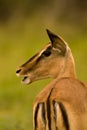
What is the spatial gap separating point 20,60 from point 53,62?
29.2 feet

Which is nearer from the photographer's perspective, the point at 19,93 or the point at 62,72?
the point at 62,72

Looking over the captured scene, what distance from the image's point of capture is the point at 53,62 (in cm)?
735

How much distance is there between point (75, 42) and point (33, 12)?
3.25 metres

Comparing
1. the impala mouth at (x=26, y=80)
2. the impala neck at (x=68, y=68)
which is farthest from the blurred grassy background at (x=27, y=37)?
the impala neck at (x=68, y=68)

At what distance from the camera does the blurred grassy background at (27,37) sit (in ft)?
43.4

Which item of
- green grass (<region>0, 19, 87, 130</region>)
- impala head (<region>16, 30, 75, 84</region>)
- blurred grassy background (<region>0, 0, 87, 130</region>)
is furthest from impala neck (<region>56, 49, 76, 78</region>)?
blurred grassy background (<region>0, 0, 87, 130</region>)

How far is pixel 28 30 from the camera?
62.6ft

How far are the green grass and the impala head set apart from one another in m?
2.45

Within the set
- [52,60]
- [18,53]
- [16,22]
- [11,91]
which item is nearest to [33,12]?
[16,22]

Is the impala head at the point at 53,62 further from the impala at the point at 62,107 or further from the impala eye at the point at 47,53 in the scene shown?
the impala at the point at 62,107

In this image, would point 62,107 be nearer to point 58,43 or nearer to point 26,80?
point 58,43

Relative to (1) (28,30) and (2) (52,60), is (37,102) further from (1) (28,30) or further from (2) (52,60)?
(1) (28,30)

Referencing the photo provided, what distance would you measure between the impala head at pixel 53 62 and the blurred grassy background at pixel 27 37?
312cm

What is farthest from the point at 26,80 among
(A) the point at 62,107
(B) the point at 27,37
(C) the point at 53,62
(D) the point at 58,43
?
(B) the point at 27,37
